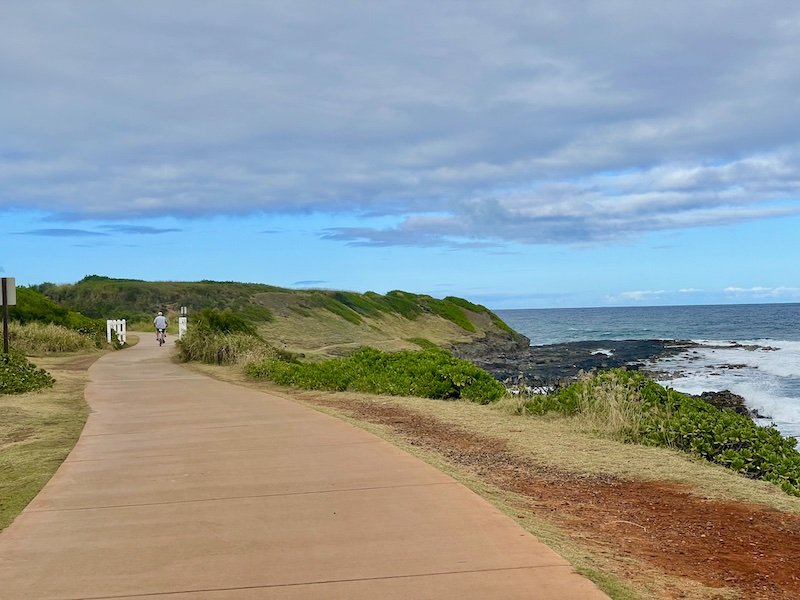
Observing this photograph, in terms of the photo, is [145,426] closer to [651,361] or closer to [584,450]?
[584,450]

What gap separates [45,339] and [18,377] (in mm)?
14250

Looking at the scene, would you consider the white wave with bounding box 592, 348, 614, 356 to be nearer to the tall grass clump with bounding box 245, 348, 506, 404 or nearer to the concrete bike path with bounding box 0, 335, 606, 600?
the tall grass clump with bounding box 245, 348, 506, 404

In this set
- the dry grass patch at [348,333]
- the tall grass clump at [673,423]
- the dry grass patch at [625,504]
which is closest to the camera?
the dry grass patch at [625,504]

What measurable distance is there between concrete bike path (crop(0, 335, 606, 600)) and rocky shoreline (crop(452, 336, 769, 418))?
91.1ft

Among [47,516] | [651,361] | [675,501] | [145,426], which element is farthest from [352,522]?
[651,361]

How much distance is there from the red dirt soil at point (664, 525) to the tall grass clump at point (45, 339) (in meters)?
23.9

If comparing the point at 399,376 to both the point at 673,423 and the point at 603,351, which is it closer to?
the point at 673,423

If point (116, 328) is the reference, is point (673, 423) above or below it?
below

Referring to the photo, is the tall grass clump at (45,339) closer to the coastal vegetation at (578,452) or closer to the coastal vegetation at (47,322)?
the coastal vegetation at (47,322)

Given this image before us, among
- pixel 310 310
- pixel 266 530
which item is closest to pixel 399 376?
pixel 266 530

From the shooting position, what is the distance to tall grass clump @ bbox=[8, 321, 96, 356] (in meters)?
29.6

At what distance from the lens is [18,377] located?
17641mm

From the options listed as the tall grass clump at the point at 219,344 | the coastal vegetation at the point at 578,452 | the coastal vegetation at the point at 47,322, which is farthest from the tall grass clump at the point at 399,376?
the coastal vegetation at the point at 47,322

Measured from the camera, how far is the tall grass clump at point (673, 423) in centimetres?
983
